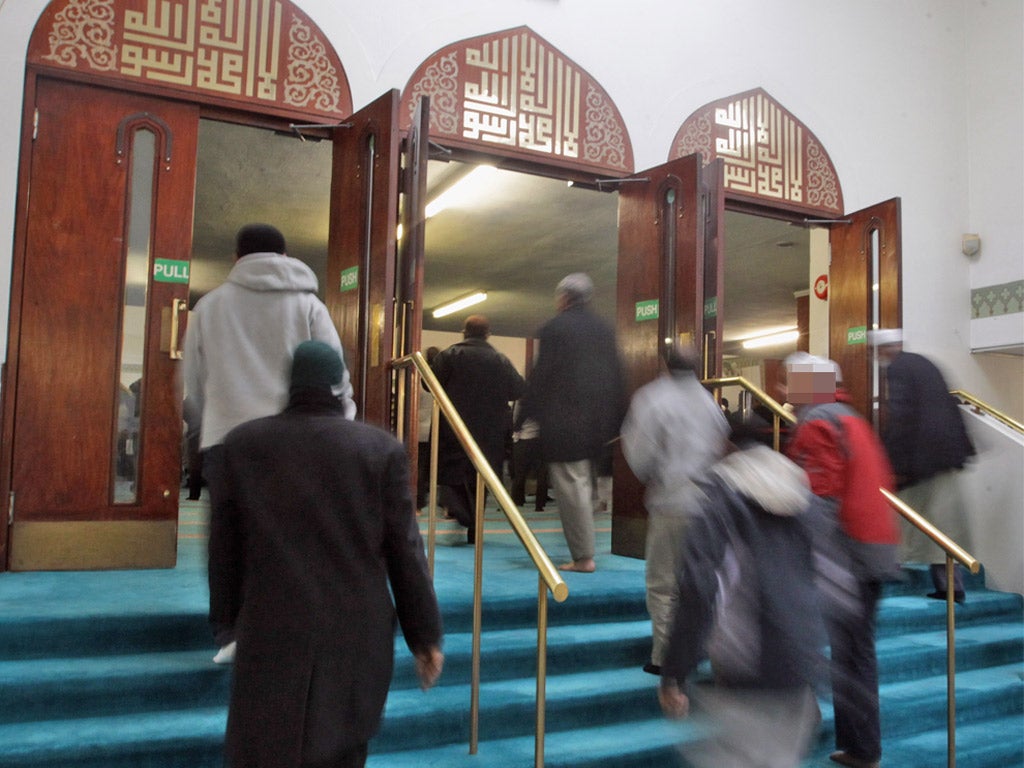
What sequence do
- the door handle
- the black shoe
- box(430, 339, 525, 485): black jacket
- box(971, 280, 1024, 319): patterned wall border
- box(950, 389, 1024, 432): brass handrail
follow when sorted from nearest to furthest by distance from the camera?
1. the black shoe
2. the door handle
3. box(430, 339, 525, 485): black jacket
4. box(950, 389, 1024, 432): brass handrail
5. box(971, 280, 1024, 319): patterned wall border

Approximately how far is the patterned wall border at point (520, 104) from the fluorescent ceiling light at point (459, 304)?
698 centimetres

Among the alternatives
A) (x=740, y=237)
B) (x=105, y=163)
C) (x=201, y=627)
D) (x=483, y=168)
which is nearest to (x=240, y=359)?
Answer: (x=201, y=627)

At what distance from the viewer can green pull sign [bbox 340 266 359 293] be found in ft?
15.0

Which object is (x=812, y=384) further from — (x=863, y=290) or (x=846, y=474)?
(x=863, y=290)

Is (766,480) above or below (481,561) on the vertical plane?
above

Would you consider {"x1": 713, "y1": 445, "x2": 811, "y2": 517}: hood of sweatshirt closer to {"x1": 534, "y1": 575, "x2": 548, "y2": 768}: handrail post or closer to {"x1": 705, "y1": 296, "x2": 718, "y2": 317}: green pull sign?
{"x1": 534, "y1": 575, "x2": 548, "y2": 768}: handrail post

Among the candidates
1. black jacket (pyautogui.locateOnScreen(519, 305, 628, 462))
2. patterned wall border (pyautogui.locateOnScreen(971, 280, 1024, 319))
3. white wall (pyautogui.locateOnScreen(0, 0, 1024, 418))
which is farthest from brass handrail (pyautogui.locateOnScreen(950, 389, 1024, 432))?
black jacket (pyautogui.locateOnScreen(519, 305, 628, 462))

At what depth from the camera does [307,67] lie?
4820 millimetres

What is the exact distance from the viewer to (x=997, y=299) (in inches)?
260

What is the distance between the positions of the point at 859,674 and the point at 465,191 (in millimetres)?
5715

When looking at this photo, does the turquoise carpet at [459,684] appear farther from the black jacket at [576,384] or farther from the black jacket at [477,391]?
the black jacket at [477,391]

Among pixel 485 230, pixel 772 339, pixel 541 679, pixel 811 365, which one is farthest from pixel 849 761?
pixel 772 339

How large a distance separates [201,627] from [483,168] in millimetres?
4821

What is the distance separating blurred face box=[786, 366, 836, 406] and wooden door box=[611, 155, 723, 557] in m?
2.11
